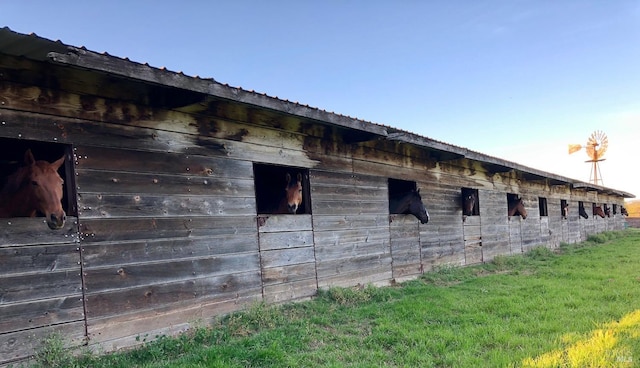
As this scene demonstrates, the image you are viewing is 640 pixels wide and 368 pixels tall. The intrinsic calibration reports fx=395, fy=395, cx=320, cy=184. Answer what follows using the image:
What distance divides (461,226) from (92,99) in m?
9.14

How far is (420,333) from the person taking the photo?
457cm

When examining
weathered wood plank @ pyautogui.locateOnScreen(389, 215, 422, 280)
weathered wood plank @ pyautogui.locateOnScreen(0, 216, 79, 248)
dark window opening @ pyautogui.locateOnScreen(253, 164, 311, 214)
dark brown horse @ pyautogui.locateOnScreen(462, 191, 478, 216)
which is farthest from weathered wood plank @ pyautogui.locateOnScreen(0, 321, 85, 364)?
dark brown horse @ pyautogui.locateOnScreen(462, 191, 478, 216)

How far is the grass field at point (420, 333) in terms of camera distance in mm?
3689

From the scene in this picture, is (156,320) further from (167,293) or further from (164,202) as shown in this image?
(164,202)

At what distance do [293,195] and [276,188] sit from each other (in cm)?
183

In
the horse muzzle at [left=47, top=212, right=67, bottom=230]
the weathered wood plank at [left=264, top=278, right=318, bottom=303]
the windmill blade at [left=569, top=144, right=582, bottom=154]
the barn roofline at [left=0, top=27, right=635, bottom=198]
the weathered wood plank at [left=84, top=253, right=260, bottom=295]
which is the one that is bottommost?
the weathered wood plank at [left=264, top=278, right=318, bottom=303]

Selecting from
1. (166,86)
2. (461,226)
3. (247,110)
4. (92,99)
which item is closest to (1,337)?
(92,99)

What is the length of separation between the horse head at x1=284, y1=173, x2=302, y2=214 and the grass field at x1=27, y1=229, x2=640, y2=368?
144cm

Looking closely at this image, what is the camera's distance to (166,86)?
162 inches

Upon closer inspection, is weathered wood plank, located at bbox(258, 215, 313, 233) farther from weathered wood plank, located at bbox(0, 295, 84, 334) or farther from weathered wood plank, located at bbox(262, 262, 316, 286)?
weathered wood plank, located at bbox(0, 295, 84, 334)

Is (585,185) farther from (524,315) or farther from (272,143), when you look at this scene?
(272,143)

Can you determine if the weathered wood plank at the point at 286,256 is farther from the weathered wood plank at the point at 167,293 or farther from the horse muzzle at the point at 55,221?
the horse muzzle at the point at 55,221

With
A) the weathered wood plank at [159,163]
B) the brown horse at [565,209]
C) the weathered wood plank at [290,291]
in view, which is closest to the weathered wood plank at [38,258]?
the weathered wood plank at [159,163]

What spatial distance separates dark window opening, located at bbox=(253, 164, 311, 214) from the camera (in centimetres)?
644
